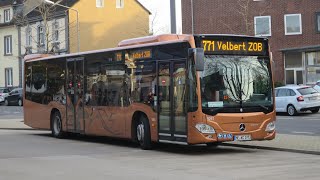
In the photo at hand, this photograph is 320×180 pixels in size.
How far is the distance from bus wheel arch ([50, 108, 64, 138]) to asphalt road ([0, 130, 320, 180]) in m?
2.71

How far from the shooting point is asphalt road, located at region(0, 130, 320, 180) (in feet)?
33.9

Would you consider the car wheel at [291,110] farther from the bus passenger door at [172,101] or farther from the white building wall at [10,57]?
the white building wall at [10,57]

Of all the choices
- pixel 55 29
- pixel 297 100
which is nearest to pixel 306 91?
pixel 297 100

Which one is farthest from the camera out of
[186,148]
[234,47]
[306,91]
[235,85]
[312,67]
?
[312,67]

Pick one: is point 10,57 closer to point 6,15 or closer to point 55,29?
point 6,15

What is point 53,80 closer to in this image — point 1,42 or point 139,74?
point 139,74

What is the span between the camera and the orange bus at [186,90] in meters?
13.4

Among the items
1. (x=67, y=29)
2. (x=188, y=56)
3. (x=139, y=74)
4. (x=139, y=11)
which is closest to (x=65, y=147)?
(x=139, y=74)

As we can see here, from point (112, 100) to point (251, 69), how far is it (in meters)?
4.49

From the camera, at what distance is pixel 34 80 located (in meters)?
21.4

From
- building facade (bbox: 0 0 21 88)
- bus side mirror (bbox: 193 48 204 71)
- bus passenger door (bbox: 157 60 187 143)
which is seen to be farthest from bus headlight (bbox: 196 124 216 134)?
building facade (bbox: 0 0 21 88)

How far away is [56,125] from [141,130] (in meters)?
5.79

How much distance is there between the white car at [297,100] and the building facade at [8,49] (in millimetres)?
36123

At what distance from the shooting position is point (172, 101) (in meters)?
14.0
